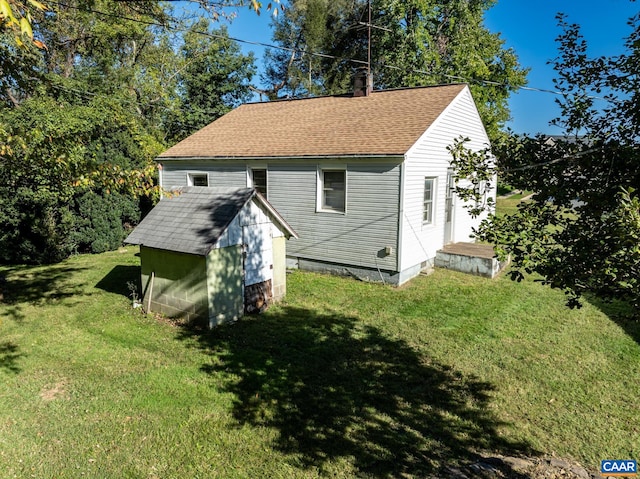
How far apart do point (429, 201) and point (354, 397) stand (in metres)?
8.60

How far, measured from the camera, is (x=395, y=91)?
15.3 metres

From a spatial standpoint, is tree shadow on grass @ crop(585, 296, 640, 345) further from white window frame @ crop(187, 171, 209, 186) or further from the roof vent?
white window frame @ crop(187, 171, 209, 186)

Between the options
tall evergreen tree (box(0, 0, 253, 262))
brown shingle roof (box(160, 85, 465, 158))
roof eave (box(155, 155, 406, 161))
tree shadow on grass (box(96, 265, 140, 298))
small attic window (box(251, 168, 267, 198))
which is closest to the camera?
tall evergreen tree (box(0, 0, 253, 262))

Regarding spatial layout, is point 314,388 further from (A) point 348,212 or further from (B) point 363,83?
(B) point 363,83

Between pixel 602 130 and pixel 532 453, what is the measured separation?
374cm

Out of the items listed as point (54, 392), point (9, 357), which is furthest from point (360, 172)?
point (9, 357)

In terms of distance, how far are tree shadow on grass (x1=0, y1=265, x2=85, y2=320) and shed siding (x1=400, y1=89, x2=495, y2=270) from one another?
9.45m

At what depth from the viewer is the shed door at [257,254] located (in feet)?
30.3

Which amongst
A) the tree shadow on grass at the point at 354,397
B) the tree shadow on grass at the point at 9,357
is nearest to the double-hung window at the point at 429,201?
the tree shadow on grass at the point at 354,397

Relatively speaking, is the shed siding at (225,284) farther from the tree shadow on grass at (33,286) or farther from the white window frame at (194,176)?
the white window frame at (194,176)

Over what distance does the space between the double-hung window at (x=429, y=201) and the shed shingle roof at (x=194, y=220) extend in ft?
17.4

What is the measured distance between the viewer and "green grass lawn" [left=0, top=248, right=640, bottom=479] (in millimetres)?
4879

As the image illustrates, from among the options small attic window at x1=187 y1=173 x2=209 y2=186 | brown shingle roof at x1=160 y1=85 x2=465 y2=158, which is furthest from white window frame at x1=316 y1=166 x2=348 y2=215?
small attic window at x1=187 y1=173 x2=209 y2=186

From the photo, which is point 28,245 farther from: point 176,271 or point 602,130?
point 602,130
